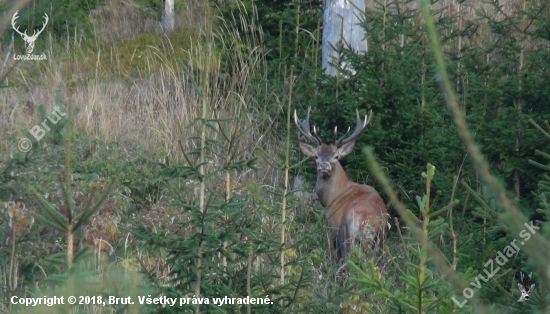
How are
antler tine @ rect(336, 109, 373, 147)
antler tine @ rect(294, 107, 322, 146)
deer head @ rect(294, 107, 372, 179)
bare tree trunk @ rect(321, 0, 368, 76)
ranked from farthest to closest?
1. bare tree trunk @ rect(321, 0, 368, 76)
2. antler tine @ rect(294, 107, 322, 146)
3. deer head @ rect(294, 107, 372, 179)
4. antler tine @ rect(336, 109, 373, 147)

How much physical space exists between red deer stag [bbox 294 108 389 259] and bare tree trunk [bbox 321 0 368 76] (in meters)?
1.00

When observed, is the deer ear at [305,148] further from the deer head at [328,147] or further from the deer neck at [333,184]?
the deer neck at [333,184]

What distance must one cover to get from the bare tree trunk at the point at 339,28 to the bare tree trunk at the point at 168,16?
18.9 ft

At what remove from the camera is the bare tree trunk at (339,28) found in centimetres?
890

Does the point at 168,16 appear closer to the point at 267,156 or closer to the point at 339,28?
the point at 339,28

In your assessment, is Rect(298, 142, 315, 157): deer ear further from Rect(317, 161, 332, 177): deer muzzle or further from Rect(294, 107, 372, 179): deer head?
Rect(317, 161, 332, 177): deer muzzle

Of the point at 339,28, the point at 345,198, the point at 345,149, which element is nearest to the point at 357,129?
the point at 345,149

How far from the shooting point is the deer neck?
325 inches

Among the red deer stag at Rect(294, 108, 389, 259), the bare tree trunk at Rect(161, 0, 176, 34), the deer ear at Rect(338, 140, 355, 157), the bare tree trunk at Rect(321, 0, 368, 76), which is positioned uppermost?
the bare tree trunk at Rect(161, 0, 176, 34)

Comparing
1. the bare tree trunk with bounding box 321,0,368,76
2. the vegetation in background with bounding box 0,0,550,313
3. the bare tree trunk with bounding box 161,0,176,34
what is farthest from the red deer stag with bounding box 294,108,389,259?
the bare tree trunk with bounding box 161,0,176,34

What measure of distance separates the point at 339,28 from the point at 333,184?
1702 millimetres

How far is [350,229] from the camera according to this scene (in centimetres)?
770

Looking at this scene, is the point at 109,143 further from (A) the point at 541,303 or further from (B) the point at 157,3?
(B) the point at 157,3

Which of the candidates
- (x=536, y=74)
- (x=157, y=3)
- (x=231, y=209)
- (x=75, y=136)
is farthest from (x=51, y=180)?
(x=157, y=3)
